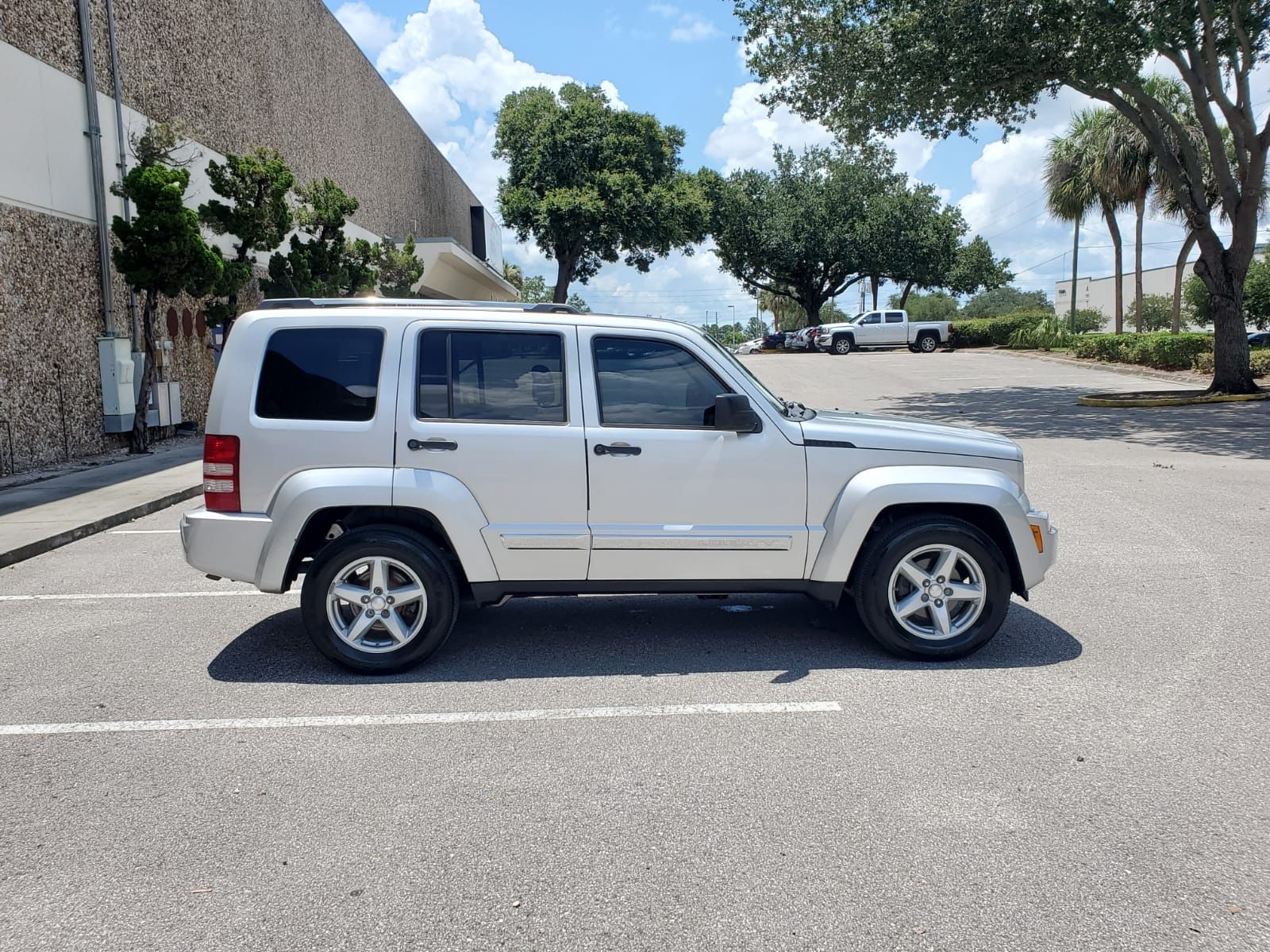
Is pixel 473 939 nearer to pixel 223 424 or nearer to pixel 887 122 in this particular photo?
pixel 223 424

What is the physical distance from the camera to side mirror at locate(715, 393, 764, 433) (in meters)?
5.17

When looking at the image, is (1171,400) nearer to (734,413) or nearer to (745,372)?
(745,372)

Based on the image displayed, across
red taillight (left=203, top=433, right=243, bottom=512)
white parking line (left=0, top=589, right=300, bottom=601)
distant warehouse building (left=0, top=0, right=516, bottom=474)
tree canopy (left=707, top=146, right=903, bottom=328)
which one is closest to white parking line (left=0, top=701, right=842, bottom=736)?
red taillight (left=203, top=433, right=243, bottom=512)

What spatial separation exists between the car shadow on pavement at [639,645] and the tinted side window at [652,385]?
1.32 meters

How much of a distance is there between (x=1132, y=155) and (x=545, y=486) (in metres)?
35.6

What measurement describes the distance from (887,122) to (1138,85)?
4783mm

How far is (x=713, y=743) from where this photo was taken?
4.33 metres

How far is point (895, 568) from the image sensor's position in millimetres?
5340

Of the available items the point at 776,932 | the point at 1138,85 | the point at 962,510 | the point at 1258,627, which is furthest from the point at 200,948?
the point at 1138,85

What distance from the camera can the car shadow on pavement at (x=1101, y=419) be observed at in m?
15.4

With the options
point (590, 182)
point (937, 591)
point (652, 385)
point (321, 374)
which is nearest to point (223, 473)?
point (321, 374)

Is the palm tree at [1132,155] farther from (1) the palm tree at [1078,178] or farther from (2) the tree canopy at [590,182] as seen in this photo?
(2) the tree canopy at [590,182]

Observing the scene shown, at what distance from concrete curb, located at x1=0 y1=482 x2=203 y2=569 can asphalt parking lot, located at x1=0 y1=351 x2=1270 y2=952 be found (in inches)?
65.8

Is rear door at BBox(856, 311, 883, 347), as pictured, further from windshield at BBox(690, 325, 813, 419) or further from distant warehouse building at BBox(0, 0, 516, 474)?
windshield at BBox(690, 325, 813, 419)
